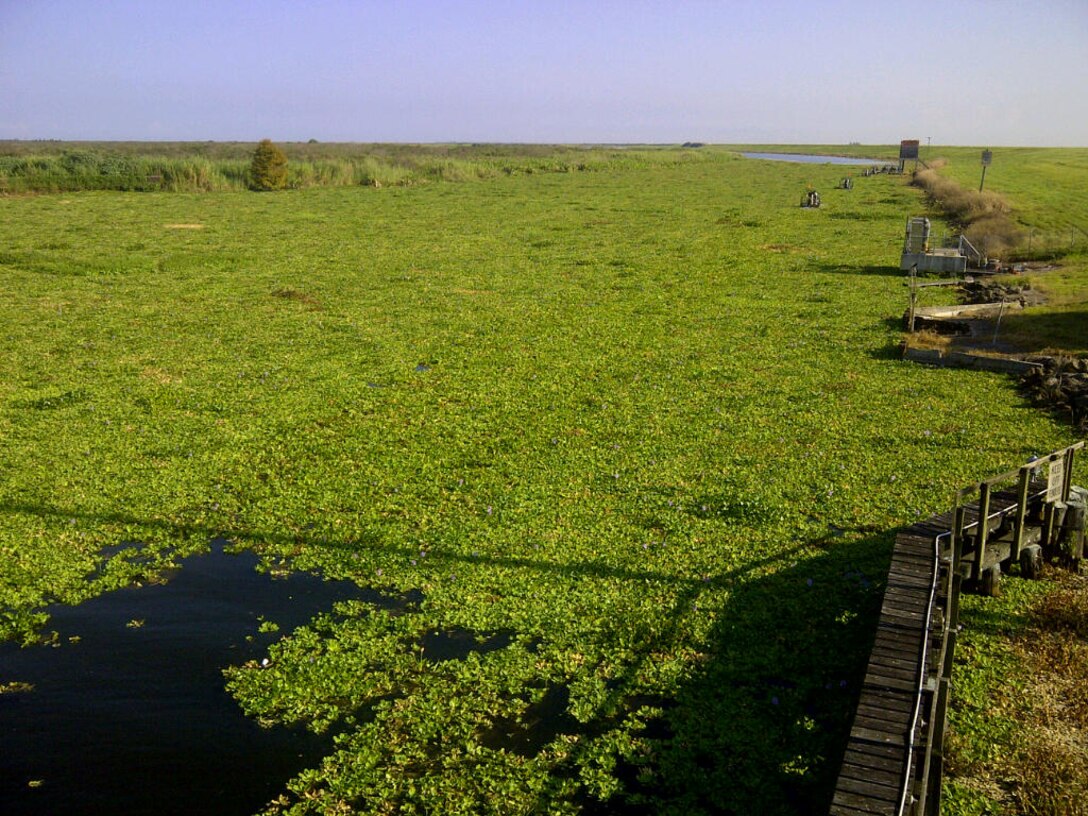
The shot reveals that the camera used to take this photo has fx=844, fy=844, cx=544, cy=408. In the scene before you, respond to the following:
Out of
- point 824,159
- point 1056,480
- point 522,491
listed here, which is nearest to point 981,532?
point 1056,480

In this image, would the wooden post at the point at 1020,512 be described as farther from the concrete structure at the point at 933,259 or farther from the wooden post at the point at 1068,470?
the concrete structure at the point at 933,259

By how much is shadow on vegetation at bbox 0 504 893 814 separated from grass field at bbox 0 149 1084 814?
0.10 feet

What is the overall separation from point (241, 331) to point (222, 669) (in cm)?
1388

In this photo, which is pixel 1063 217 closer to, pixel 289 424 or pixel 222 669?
pixel 289 424

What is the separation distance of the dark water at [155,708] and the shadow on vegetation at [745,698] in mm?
1936

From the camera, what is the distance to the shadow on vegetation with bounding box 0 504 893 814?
6.66 m

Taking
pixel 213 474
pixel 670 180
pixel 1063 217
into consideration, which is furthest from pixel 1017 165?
pixel 213 474

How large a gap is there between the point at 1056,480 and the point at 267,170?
60960mm

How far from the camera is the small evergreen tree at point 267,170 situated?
61156mm

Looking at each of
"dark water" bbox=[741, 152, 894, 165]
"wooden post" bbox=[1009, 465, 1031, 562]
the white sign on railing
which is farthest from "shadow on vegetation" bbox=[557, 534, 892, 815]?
"dark water" bbox=[741, 152, 894, 165]

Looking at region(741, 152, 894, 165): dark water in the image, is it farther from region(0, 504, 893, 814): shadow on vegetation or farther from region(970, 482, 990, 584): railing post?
region(0, 504, 893, 814): shadow on vegetation

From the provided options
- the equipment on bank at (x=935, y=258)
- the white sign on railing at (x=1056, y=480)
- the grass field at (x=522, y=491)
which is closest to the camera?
the grass field at (x=522, y=491)

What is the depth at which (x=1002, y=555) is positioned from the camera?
9234 millimetres

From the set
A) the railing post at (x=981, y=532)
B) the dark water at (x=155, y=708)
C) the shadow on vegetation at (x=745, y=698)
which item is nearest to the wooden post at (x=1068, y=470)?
the railing post at (x=981, y=532)
